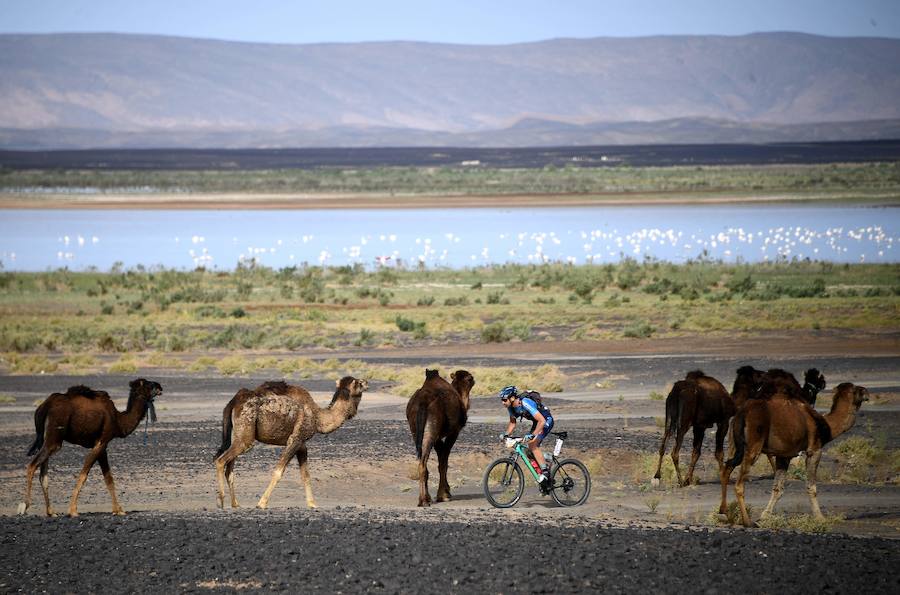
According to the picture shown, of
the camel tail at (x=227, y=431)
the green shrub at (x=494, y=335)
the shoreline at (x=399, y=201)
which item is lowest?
the green shrub at (x=494, y=335)

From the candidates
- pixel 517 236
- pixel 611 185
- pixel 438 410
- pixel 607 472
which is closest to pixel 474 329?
pixel 607 472

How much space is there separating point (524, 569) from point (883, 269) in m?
41.8

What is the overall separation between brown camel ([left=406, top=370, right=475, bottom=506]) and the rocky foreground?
152 cm

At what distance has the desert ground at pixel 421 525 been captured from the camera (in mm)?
10711

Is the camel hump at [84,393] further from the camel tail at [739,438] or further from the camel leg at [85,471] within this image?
the camel tail at [739,438]

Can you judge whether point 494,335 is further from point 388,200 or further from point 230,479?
point 388,200

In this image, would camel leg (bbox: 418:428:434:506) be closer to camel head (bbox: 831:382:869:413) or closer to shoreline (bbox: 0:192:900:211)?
camel head (bbox: 831:382:869:413)

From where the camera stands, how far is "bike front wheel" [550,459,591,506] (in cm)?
1421

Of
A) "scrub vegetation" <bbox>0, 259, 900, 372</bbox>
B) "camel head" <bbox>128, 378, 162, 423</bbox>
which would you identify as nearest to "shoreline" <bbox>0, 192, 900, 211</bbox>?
"scrub vegetation" <bbox>0, 259, 900, 372</bbox>

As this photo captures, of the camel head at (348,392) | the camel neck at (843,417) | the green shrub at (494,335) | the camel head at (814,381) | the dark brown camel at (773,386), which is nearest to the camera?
the camel neck at (843,417)

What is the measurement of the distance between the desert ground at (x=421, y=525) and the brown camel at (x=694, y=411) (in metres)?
0.38

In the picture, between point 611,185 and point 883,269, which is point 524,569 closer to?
point 883,269

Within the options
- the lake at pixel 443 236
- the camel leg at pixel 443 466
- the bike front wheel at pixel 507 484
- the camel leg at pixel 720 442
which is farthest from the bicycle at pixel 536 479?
the lake at pixel 443 236

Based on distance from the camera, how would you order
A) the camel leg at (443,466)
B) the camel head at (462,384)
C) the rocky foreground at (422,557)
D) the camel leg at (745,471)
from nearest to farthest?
1. the rocky foreground at (422,557)
2. the camel leg at (745,471)
3. the camel leg at (443,466)
4. the camel head at (462,384)
